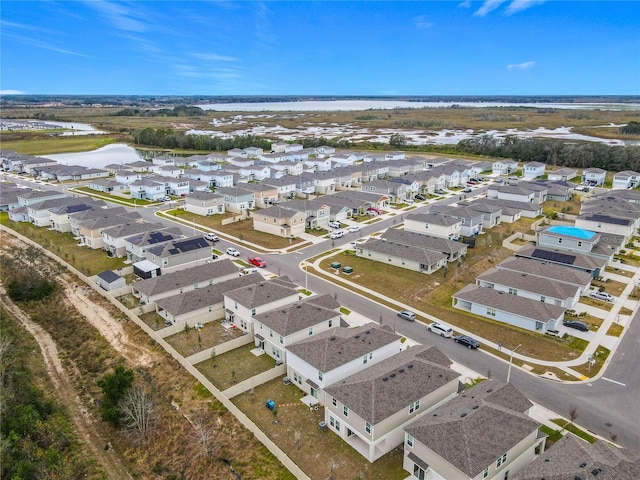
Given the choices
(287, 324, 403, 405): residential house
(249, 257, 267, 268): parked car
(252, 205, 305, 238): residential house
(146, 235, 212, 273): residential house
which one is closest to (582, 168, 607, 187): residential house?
(252, 205, 305, 238): residential house

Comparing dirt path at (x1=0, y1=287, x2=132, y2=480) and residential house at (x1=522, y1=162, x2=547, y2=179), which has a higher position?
residential house at (x1=522, y1=162, x2=547, y2=179)

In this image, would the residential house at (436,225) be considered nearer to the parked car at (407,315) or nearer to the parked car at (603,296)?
the parked car at (603,296)

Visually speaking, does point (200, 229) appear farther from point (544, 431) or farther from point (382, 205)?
point (544, 431)

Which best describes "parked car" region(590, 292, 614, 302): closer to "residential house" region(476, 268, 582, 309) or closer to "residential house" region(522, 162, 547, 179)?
"residential house" region(476, 268, 582, 309)

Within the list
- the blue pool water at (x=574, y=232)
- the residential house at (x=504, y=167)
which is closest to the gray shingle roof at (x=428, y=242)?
the blue pool water at (x=574, y=232)

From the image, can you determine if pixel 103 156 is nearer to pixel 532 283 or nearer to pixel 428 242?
pixel 428 242

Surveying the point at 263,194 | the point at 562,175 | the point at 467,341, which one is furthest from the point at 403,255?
the point at 562,175

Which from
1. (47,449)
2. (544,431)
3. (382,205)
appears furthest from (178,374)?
(382,205)
